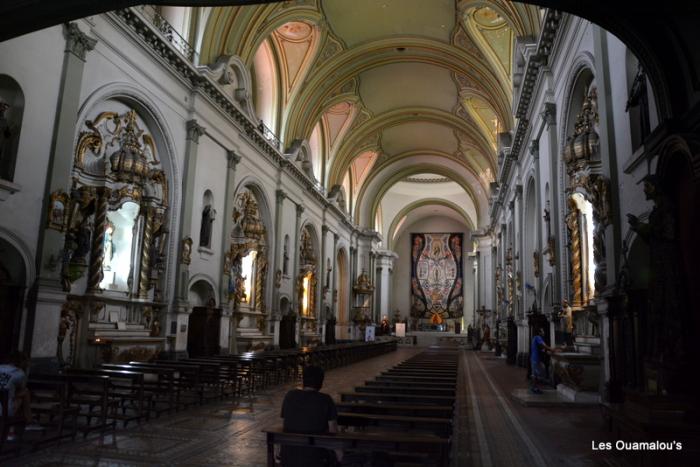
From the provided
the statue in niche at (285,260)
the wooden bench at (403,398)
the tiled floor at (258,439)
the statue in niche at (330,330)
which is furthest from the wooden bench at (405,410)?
the statue in niche at (330,330)

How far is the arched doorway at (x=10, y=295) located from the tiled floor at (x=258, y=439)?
3.25 meters

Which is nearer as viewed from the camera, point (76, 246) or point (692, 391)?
point (692, 391)

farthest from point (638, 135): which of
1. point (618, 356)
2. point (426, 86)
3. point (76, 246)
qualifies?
point (426, 86)

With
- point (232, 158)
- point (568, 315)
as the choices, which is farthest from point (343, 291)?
point (568, 315)

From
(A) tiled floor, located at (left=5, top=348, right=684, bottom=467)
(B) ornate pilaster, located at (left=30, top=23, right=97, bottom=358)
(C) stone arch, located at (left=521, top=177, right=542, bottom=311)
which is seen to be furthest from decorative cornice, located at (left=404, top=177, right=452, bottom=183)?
(A) tiled floor, located at (left=5, top=348, right=684, bottom=467)

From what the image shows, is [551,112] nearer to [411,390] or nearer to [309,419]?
[411,390]

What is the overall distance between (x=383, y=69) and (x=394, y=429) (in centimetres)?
2008

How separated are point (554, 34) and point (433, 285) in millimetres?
37029

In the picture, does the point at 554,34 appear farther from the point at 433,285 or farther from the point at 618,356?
the point at 433,285

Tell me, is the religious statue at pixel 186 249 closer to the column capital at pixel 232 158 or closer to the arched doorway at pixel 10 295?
the column capital at pixel 232 158

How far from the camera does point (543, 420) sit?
23.4ft

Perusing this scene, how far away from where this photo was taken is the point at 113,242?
1156cm

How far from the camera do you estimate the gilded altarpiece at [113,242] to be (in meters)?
9.74

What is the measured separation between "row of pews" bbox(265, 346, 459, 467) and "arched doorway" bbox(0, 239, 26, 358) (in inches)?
224
